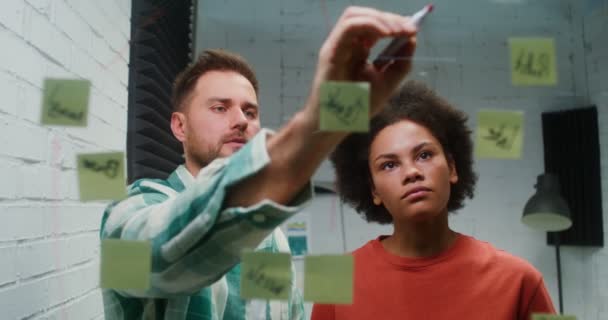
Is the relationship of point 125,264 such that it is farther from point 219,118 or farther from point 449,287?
point 449,287

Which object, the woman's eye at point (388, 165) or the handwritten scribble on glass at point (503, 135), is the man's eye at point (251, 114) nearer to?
the woman's eye at point (388, 165)

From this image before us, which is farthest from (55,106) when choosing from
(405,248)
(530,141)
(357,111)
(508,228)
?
(508,228)

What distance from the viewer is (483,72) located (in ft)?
2.30

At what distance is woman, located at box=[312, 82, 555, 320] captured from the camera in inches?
23.2

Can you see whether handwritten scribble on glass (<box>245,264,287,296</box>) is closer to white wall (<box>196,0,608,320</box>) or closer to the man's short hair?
white wall (<box>196,0,608,320</box>)

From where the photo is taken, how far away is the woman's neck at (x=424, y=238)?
653 millimetres

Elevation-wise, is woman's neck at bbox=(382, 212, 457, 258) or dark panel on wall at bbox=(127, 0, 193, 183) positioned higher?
dark panel on wall at bbox=(127, 0, 193, 183)

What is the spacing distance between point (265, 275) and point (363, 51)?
0.24 metres

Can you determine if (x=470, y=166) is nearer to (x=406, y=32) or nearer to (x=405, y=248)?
(x=405, y=248)

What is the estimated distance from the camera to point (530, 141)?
69cm

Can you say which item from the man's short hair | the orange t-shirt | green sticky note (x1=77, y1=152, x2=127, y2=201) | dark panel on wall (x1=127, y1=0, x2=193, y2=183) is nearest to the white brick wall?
dark panel on wall (x1=127, y1=0, x2=193, y2=183)

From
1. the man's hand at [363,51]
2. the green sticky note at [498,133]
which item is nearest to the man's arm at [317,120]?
the man's hand at [363,51]

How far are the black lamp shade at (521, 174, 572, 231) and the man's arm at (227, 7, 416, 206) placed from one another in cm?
38

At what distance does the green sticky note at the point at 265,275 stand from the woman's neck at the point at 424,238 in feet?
0.76
